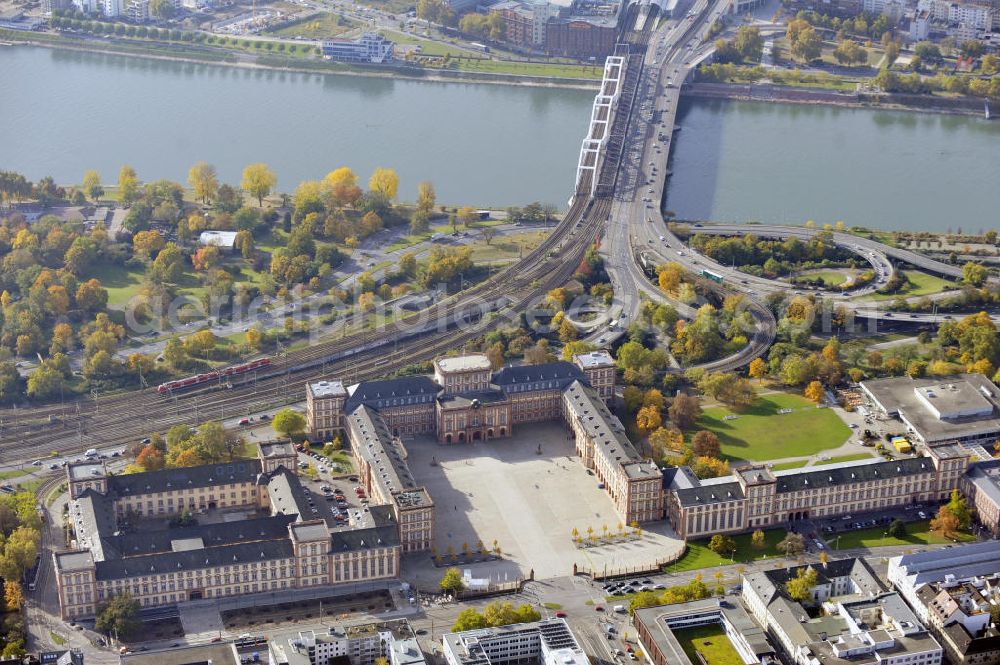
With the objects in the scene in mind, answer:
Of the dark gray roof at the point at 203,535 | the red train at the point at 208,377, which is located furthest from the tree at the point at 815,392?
the dark gray roof at the point at 203,535

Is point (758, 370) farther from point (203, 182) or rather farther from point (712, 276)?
point (203, 182)

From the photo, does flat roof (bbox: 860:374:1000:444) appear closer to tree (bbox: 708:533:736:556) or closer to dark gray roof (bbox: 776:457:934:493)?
dark gray roof (bbox: 776:457:934:493)

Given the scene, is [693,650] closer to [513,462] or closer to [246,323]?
[513,462]


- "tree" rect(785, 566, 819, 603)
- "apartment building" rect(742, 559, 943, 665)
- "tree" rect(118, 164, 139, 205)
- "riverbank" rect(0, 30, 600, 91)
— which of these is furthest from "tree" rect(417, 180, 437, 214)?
"tree" rect(785, 566, 819, 603)

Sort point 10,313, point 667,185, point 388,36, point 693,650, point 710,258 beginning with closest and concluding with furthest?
1. point 693,650
2. point 10,313
3. point 710,258
4. point 667,185
5. point 388,36

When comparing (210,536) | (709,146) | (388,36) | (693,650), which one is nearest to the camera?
(693,650)

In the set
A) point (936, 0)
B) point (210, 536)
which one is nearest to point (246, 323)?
point (210, 536)
